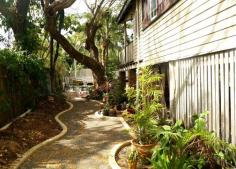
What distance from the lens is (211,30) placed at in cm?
694

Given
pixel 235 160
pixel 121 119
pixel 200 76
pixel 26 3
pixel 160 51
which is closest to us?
pixel 235 160

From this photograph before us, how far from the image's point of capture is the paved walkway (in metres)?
8.72

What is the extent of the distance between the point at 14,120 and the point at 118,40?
30276 millimetres

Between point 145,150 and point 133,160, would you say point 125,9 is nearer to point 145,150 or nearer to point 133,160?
point 145,150

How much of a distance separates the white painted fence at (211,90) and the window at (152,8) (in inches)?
84.6

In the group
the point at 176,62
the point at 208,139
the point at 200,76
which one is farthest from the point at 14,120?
the point at 208,139

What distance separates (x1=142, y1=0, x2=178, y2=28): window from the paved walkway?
4378mm

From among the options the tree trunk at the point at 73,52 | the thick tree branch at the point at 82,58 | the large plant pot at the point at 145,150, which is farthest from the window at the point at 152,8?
the thick tree branch at the point at 82,58

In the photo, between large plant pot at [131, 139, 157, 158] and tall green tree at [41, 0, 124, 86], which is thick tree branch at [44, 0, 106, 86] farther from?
large plant pot at [131, 139, 157, 158]

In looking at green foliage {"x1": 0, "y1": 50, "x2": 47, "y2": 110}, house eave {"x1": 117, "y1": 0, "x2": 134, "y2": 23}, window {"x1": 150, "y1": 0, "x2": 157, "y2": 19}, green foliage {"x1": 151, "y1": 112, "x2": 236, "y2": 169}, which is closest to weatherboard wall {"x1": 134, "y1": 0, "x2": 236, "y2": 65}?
window {"x1": 150, "y1": 0, "x2": 157, "y2": 19}

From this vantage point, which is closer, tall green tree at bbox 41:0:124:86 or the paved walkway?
the paved walkway

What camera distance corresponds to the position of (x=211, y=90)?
23.2 ft

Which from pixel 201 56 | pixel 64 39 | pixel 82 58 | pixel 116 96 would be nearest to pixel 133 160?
pixel 201 56

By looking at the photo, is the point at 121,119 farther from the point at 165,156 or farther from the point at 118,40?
the point at 118,40
